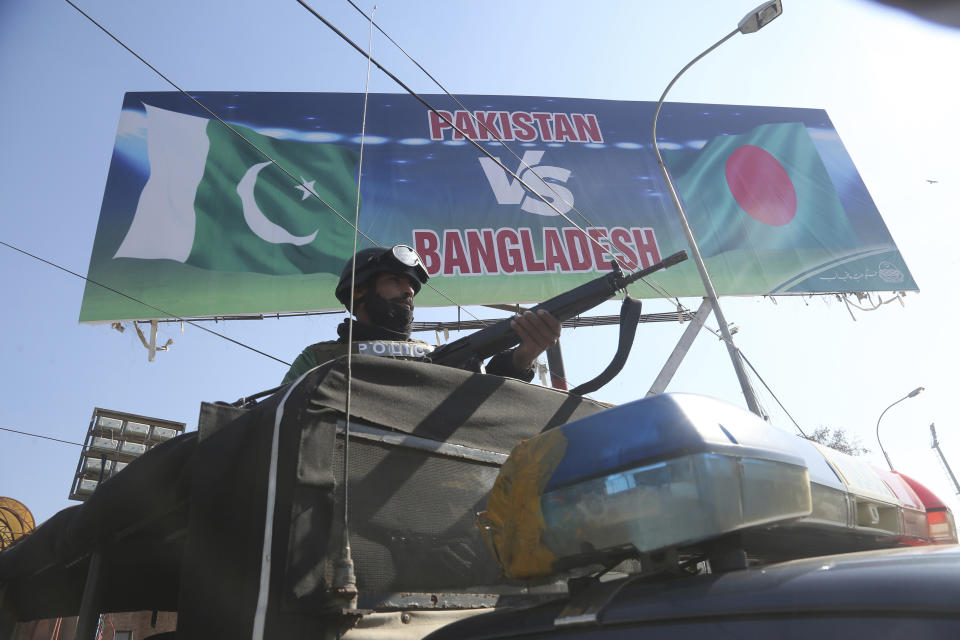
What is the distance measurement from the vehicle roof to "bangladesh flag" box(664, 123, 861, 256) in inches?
344

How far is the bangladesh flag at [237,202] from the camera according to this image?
7953 millimetres

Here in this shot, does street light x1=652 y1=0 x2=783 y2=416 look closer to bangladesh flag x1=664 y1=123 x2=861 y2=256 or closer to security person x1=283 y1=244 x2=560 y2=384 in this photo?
bangladesh flag x1=664 y1=123 x2=861 y2=256

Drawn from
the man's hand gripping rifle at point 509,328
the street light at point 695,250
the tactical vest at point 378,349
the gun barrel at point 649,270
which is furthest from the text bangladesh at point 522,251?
the tactical vest at point 378,349

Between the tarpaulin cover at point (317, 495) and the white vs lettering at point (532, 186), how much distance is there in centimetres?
718

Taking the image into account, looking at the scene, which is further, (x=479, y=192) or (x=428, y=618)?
(x=479, y=192)

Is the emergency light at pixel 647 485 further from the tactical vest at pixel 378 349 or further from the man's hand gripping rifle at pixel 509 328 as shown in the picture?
the man's hand gripping rifle at pixel 509 328

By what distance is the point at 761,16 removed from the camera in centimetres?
612

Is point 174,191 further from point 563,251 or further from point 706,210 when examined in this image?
point 706,210

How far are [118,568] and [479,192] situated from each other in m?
7.36

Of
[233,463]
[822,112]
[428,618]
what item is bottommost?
[428,618]

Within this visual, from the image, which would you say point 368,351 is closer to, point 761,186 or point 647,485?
point 647,485

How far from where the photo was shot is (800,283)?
9.12 meters

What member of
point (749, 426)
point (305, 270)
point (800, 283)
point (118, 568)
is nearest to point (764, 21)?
point (800, 283)

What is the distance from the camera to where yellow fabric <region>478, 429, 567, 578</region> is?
1068mm
